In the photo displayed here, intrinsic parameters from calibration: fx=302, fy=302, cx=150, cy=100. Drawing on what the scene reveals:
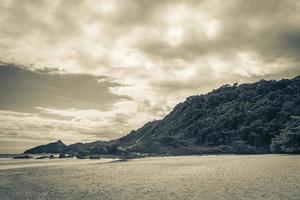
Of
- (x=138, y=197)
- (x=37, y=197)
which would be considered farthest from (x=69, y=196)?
(x=138, y=197)

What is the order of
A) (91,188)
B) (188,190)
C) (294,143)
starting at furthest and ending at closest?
(294,143)
(91,188)
(188,190)

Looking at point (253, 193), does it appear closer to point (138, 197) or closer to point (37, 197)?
point (138, 197)

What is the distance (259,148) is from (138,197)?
570ft

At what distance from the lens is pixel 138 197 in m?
→ 42.8

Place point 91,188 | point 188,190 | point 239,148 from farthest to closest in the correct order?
point 239,148 < point 91,188 < point 188,190

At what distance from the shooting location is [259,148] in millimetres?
199000

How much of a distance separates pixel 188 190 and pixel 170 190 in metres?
2.86

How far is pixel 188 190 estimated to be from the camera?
4762 centimetres

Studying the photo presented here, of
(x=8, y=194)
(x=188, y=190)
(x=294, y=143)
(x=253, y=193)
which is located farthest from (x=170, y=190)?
(x=294, y=143)

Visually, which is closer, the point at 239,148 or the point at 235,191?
the point at 235,191

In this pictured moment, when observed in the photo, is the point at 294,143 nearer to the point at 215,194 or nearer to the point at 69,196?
the point at 215,194

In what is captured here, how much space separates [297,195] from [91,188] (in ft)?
108

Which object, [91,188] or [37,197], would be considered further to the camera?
[91,188]

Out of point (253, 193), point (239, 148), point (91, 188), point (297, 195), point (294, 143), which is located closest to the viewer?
point (297, 195)
